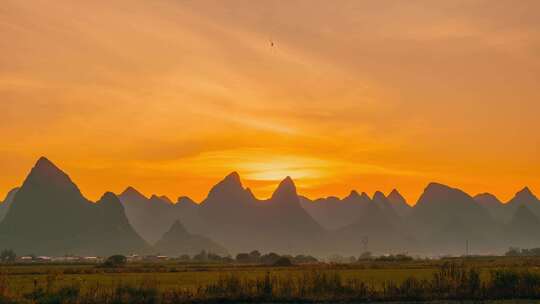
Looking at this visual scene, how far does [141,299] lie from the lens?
3166 centimetres

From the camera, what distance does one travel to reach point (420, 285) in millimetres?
34219

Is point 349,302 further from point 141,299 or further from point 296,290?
point 141,299

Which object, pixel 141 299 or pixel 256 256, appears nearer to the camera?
pixel 141 299

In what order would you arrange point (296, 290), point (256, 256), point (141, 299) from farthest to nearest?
point (256, 256) < point (296, 290) < point (141, 299)

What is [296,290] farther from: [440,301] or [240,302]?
[440,301]

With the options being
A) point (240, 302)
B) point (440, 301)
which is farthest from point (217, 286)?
point (440, 301)

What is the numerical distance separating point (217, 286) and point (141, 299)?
451 cm

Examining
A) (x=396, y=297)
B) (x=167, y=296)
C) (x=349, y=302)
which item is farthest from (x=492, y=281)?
(x=167, y=296)

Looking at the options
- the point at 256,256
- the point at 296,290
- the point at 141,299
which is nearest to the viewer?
the point at 141,299

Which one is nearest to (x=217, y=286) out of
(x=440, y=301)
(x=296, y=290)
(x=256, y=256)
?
(x=296, y=290)

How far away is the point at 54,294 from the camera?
32.3 m

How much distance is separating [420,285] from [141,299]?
15.5 m

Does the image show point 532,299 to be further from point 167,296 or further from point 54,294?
point 54,294

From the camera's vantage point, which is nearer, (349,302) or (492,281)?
(349,302)
